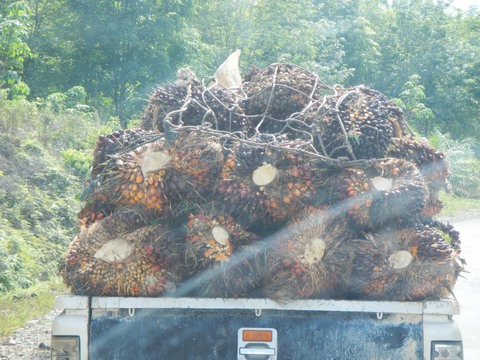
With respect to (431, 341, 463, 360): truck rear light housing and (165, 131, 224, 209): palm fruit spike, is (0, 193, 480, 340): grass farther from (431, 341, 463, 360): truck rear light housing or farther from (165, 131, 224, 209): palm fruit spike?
(431, 341, 463, 360): truck rear light housing

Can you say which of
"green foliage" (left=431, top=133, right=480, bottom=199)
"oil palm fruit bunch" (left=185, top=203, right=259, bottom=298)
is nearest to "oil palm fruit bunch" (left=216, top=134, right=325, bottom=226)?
"oil palm fruit bunch" (left=185, top=203, right=259, bottom=298)

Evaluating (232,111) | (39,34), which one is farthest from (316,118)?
(39,34)

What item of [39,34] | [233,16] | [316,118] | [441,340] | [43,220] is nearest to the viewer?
[441,340]

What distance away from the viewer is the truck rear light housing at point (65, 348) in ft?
9.28

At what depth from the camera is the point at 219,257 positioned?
9.53 feet

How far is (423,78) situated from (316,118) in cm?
2118

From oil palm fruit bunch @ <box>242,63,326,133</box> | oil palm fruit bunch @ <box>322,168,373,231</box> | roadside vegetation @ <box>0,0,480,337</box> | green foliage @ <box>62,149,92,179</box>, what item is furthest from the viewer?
green foliage @ <box>62,149,92,179</box>

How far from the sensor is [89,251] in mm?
3033

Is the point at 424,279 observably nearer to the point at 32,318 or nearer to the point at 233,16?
the point at 32,318

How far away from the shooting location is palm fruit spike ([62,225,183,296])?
2.95 meters

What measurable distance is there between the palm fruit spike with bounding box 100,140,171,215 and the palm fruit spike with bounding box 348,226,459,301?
0.94 metres

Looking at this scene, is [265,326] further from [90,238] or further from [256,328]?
[90,238]

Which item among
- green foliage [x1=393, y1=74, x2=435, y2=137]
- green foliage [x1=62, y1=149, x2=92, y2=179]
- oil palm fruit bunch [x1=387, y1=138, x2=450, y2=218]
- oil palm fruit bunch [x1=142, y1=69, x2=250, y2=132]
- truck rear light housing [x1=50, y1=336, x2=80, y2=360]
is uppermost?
green foliage [x1=393, y1=74, x2=435, y2=137]

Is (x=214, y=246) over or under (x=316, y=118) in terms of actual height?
under
